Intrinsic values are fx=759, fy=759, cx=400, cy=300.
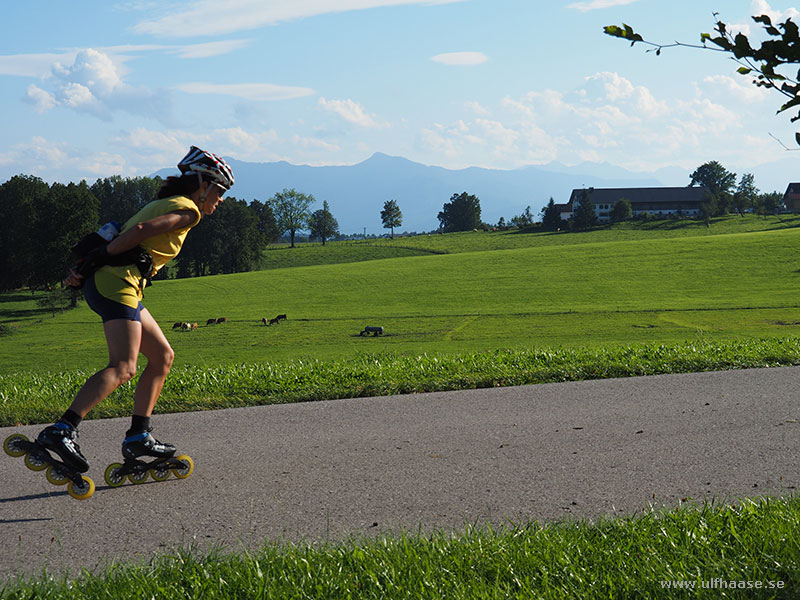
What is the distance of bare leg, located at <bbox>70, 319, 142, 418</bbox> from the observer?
4762mm

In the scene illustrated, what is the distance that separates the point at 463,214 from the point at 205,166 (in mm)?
154962

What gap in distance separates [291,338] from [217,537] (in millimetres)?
27936

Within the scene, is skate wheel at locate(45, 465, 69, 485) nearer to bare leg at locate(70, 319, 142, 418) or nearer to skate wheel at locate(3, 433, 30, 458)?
skate wheel at locate(3, 433, 30, 458)

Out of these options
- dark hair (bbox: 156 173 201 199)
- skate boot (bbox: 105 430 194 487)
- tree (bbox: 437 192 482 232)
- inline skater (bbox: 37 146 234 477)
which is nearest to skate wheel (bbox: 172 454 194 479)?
skate boot (bbox: 105 430 194 487)

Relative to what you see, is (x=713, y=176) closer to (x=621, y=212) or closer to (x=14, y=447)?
(x=621, y=212)

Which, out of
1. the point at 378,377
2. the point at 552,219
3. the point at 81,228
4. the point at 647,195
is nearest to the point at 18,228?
the point at 81,228

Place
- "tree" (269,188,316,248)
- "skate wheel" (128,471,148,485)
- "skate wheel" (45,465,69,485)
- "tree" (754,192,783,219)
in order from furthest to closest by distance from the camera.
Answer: "tree" (269,188,316,248) → "tree" (754,192,783,219) → "skate wheel" (128,471,148,485) → "skate wheel" (45,465,69,485)

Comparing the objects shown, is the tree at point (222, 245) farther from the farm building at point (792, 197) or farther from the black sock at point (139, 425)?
the farm building at point (792, 197)

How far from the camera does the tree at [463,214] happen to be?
516 feet

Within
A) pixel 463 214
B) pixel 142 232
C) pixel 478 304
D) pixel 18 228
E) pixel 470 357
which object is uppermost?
pixel 463 214

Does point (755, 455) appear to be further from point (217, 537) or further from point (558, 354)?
point (558, 354)

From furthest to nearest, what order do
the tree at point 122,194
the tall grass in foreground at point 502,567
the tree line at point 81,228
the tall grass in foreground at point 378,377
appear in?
the tree at point 122,194
the tree line at point 81,228
the tall grass in foreground at point 378,377
the tall grass in foreground at point 502,567

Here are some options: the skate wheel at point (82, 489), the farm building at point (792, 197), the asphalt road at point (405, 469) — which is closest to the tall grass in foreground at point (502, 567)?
the asphalt road at point (405, 469)

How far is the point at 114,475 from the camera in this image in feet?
15.7
